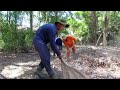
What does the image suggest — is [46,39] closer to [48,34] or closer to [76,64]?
[48,34]

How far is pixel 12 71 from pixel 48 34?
172 centimetres

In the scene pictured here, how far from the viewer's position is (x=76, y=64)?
8.28 meters

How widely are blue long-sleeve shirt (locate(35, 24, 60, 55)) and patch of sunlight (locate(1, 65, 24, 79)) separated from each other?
3.80 feet

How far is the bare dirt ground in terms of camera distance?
7.01 metres

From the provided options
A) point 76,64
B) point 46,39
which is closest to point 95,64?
point 76,64

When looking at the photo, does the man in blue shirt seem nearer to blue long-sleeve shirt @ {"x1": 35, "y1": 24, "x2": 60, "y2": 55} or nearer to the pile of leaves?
blue long-sleeve shirt @ {"x1": 35, "y1": 24, "x2": 60, "y2": 55}

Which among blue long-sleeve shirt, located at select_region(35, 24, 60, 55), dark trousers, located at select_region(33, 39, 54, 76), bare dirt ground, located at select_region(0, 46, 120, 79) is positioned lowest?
bare dirt ground, located at select_region(0, 46, 120, 79)

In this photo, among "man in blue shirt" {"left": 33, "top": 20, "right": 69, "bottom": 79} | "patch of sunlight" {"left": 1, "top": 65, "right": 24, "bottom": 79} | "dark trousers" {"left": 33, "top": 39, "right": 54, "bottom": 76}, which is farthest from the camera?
"patch of sunlight" {"left": 1, "top": 65, "right": 24, "bottom": 79}

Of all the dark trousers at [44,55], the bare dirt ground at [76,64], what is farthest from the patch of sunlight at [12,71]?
the dark trousers at [44,55]

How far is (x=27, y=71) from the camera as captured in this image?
23.5 ft

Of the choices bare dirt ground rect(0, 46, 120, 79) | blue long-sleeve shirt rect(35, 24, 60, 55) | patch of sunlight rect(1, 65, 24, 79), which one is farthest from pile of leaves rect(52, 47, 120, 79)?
blue long-sleeve shirt rect(35, 24, 60, 55)

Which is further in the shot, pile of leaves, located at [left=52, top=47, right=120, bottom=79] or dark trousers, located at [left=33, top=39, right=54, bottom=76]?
pile of leaves, located at [left=52, top=47, right=120, bottom=79]
